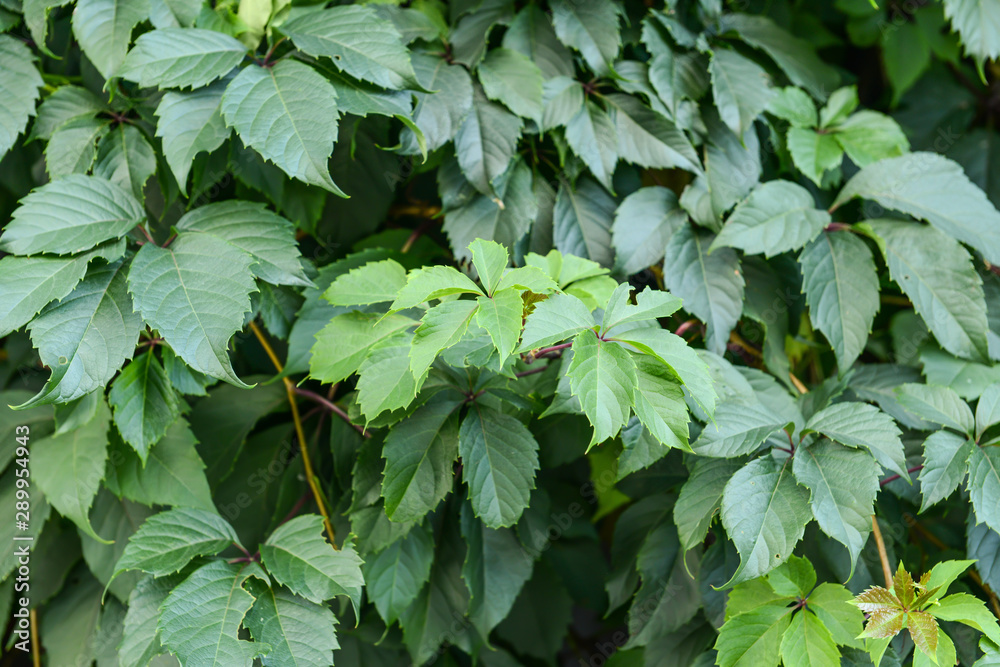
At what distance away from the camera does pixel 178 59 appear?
814mm

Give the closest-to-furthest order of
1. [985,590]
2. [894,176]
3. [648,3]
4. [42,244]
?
[42,244] → [985,590] → [894,176] → [648,3]

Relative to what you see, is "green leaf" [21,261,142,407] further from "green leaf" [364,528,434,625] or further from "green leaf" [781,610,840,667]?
"green leaf" [781,610,840,667]

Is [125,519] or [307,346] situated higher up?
[307,346]

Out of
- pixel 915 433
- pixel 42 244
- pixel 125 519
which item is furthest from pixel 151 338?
pixel 915 433

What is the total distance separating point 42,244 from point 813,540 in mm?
1031

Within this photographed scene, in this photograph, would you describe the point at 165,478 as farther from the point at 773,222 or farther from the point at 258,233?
the point at 773,222

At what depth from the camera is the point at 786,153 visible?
3.56ft

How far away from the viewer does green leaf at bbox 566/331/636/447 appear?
610mm

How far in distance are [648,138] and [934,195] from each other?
0.42m

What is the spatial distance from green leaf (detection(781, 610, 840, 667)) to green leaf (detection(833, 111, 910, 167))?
2.32 feet

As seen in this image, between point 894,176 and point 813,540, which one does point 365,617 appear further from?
point 894,176

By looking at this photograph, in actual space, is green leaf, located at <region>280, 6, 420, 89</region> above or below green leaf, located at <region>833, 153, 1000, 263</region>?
below

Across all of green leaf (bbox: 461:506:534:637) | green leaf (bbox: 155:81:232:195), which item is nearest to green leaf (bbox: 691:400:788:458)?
green leaf (bbox: 461:506:534:637)

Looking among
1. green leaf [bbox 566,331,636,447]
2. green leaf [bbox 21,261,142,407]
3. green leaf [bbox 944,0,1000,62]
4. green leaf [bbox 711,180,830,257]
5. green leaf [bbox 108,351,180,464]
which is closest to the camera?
green leaf [bbox 566,331,636,447]
